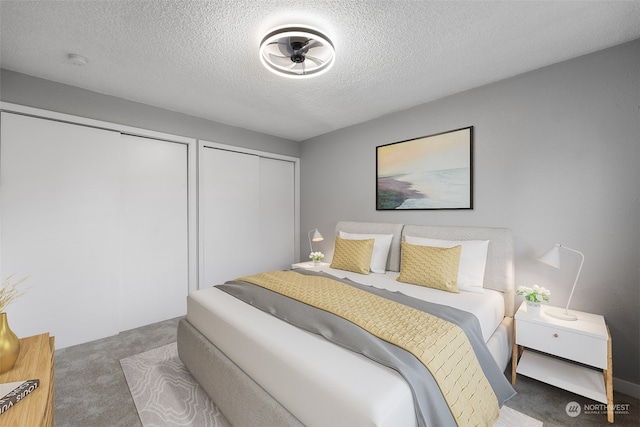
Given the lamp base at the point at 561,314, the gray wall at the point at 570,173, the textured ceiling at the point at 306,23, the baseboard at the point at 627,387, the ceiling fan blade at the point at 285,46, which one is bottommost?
the baseboard at the point at 627,387

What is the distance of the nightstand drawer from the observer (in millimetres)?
1660

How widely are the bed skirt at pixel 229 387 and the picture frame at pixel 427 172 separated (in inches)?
93.6

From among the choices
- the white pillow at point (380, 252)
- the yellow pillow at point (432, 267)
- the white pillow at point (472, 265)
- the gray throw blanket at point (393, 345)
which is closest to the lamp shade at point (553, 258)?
the white pillow at point (472, 265)

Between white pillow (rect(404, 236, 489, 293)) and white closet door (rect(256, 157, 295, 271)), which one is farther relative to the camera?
white closet door (rect(256, 157, 295, 271))

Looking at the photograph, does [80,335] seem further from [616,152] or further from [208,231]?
[616,152]

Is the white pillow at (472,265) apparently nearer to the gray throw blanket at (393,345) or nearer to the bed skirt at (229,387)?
the gray throw blanket at (393,345)

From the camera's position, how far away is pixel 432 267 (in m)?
2.35

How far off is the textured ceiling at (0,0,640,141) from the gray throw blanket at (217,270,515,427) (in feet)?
6.04

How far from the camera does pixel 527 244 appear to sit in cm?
232

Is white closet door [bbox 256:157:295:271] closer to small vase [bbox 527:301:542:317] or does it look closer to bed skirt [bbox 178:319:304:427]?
bed skirt [bbox 178:319:304:427]

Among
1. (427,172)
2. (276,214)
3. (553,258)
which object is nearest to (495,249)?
(553,258)

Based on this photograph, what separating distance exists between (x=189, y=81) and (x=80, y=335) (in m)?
2.68

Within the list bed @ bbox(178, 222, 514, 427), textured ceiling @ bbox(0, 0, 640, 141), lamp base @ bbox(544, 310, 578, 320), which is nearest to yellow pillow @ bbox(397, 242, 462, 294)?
bed @ bbox(178, 222, 514, 427)

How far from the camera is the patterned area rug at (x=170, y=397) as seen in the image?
1.67 metres
